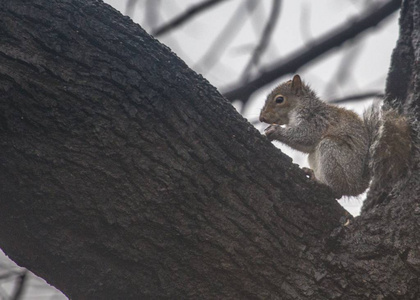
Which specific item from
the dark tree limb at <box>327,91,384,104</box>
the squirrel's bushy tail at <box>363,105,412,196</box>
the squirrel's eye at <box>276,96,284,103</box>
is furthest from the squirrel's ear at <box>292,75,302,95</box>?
the squirrel's bushy tail at <box>363,105,412,196</box>

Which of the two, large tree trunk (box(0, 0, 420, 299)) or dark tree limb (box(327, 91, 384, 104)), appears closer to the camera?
large tree trunk (box(0, 0, 420, 299))

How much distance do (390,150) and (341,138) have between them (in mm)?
672

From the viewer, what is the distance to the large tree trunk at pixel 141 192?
79.2 inches

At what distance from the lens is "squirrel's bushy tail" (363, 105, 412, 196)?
2.64m

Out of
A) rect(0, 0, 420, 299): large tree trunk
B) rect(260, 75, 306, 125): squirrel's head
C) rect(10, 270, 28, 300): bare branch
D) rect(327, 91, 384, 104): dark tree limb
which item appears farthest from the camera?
rect(327, 91, 384, 104): dark tree limb

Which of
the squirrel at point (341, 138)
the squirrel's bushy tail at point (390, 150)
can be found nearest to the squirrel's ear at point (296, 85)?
the squirrel at point (341, 138)

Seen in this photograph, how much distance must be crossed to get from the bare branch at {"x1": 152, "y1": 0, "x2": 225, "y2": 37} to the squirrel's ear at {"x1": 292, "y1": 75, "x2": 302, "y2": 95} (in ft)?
3.02

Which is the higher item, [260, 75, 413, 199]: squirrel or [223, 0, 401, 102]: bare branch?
[223, 0, 401, 102]: bare branch

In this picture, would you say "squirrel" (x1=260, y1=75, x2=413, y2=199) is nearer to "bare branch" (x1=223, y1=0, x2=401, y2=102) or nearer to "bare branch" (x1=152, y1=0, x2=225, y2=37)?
"bare branch" (x1=223, y1=0, x2=401, y2=102)

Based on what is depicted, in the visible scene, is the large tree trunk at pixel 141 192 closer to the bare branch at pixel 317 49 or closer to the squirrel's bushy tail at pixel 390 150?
the squirrel's bushy tail at pixel 390 150

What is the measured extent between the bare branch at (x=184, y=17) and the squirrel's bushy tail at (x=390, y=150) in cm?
185

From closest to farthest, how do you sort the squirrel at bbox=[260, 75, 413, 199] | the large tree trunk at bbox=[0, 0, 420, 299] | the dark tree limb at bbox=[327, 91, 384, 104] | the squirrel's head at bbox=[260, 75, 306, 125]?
the large tree trunk at bbox=[0, 0, 420, 299], the squirrel at bbox=[260, 75, 413, 199], the squirrel's head at bbox=[260, 75, 306, 125], the dark tree limb at bbox=[327, 91, 384, 104]

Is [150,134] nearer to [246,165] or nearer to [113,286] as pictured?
[246,165]

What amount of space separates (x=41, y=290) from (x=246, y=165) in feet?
6.34
